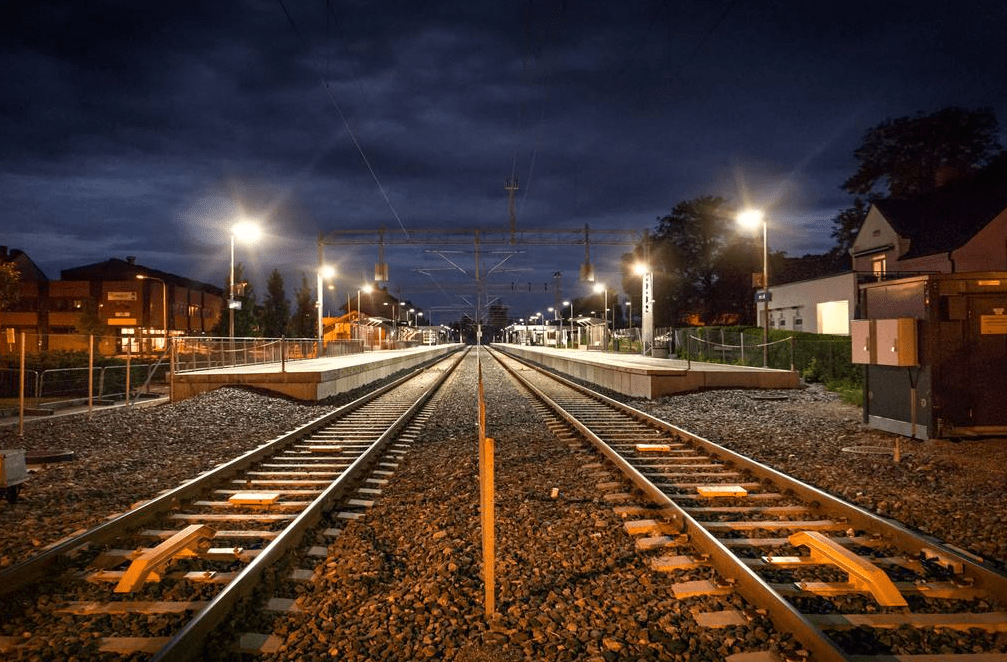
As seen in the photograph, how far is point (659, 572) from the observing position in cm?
492

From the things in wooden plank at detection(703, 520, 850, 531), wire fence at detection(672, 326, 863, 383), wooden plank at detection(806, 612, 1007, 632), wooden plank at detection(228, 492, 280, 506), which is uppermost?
wire fence at detection(672, 326, 863, 383)

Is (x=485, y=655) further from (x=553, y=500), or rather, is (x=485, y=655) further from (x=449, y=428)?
(x=449, y=428)

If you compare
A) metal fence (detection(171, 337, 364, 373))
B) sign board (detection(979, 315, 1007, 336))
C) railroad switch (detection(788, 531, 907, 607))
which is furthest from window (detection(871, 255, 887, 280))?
railroad switch (detection(788, 531, 907, 607))

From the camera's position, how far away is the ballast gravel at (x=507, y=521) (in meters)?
3.89

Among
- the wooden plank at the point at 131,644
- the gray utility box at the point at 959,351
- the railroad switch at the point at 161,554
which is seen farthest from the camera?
the gray utility box at the point at 959,351

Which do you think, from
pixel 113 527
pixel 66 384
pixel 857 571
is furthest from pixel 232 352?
pixel 857 571

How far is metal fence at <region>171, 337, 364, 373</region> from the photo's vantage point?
20.2m

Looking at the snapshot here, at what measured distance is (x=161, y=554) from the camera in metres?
4.80

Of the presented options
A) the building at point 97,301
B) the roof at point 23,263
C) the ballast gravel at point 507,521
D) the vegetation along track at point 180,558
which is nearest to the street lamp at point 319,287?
the ballast gravel at point 507,521

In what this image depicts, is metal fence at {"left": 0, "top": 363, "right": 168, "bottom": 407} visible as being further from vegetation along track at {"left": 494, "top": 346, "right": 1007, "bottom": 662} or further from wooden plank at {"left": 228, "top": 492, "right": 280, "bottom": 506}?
vegetation along track at {"left": 494, "top": 346, "right": 1007, "bottom": 662}

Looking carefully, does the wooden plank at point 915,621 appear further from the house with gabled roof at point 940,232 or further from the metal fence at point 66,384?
the house with gabled roof at point 940,232

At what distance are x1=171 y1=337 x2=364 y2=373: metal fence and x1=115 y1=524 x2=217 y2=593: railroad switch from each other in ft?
46.6

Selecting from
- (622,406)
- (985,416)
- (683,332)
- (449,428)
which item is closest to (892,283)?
(985,416)

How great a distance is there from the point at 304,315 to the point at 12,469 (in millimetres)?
89776
